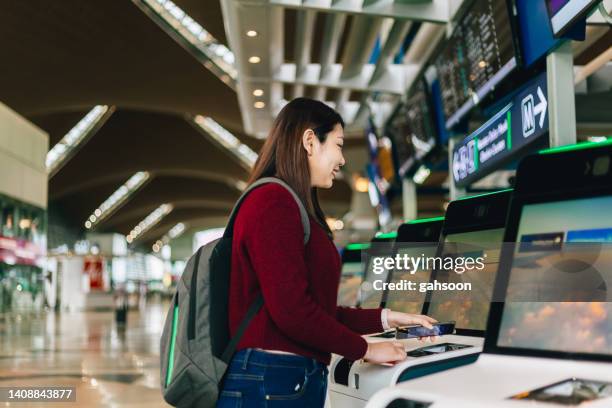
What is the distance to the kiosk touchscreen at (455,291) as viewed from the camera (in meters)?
1.99

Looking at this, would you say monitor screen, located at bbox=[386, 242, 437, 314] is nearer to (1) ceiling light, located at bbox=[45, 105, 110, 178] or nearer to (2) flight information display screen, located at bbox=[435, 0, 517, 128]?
(2) flight information display screen, located at bbox=[435, 0, 517, 128]

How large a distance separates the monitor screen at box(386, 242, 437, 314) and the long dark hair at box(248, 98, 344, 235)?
4.24 feet

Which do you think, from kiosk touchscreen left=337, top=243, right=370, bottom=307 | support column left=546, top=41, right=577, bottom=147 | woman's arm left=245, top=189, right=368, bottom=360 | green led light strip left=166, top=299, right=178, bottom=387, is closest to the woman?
woman's arm left=245, top=189, right=368, bottom=360

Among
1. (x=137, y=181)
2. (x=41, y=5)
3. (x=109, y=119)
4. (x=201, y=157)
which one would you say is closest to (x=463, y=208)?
(x=41, y=5)

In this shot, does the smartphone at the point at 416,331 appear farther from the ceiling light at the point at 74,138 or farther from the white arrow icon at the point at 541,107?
the ceiling light at the point at 74,138

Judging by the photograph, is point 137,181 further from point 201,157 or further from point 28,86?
point 28,86

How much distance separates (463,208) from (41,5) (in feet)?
41.7

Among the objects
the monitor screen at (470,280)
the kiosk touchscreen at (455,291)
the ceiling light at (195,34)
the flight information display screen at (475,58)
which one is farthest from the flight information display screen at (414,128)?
the ceiling light at (195,34)

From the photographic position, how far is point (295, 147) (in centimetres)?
182

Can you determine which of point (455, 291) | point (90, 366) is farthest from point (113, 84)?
point (455, 291)

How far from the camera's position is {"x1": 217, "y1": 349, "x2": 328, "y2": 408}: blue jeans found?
5.64 feet

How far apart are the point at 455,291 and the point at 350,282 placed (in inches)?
90.8

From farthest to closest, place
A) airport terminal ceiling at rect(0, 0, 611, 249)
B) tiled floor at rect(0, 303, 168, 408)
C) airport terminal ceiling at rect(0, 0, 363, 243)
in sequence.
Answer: airport terminal ceiling at rect(0, 0, 363, 243) → airport terminal ceiling at rect(0, 0, 611, 249) → tiled floor at rect(0, 303, 168, 408)

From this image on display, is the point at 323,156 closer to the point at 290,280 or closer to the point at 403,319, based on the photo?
the point at 290,280
